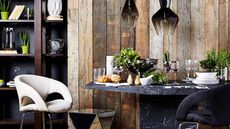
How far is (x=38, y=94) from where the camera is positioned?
4.26 m

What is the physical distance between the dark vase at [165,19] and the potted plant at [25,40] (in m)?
1.67

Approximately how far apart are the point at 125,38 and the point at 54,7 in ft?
3.18

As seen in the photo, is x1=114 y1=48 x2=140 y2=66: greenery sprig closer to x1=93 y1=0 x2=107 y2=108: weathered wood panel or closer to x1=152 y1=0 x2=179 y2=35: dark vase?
x1=152 y1=0 x2=179 y2=35: dark vase

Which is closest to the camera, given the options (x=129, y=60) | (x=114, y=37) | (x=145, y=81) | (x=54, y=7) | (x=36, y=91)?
(x=145, y=81)

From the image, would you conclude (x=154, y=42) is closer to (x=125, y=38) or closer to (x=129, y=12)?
(x=125, y=38)

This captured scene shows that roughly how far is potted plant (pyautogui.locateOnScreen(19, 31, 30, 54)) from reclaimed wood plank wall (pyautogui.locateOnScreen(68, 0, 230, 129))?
644 millimetres

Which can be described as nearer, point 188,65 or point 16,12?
point 188,65

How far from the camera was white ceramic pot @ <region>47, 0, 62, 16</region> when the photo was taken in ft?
16.3

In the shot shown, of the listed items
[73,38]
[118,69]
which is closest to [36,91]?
[73,38]

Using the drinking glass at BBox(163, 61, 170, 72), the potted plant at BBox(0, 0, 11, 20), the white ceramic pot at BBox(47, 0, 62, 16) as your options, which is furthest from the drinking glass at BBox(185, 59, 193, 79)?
the potted plant at BBox(0, 0, 11, 20)

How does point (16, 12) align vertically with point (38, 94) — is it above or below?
above

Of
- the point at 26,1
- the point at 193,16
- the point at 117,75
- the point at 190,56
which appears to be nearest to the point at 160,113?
the point at 117,75

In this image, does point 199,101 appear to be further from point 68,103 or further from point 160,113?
point 68,103

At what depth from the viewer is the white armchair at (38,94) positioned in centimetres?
425
